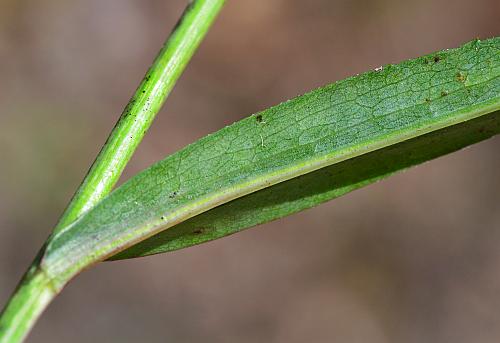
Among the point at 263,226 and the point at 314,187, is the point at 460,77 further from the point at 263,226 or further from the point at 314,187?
the point at 263,226

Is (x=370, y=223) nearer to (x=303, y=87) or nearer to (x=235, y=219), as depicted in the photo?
(x=303, y=87)

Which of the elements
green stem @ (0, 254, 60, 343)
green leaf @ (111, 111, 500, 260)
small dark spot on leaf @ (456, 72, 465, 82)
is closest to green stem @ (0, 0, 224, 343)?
green stem @ (0, 254, 60, 343)

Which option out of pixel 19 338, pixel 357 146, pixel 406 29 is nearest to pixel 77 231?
pixel 19 338

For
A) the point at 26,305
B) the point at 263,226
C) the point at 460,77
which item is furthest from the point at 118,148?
the point at 263,226

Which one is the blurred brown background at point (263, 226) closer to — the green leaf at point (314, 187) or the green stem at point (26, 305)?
the green leaf at point (314, 187)

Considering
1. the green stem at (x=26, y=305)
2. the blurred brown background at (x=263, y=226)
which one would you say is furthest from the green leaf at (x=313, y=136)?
the blurred brown background at (x=263, y=226)

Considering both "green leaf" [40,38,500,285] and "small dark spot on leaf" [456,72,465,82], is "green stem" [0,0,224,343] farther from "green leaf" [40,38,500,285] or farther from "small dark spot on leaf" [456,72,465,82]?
"small dark spot on leaf" [456,72,465,82]
